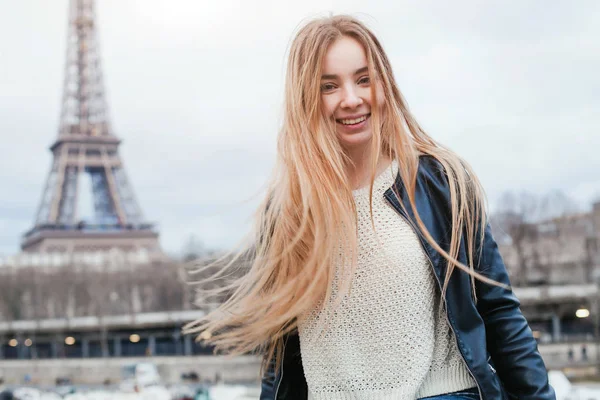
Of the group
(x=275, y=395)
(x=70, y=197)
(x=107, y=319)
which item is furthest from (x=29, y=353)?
(x=275, y=395)

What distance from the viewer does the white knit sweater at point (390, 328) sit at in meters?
1.84

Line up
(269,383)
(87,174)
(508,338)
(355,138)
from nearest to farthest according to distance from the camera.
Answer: (508,338) < (355,138) < (269,383) < (87,174)

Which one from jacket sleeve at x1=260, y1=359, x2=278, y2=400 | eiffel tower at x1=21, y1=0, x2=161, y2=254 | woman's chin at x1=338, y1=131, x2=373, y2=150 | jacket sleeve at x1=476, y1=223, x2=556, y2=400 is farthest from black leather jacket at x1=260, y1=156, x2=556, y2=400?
eiffel tower at x1=21, y1=0, x2=161, y2=254

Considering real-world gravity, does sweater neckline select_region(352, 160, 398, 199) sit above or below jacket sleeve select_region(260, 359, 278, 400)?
above

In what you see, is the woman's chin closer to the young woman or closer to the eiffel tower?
the young woman

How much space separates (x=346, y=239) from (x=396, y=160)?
0.73 feet

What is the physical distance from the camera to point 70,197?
5241 centimetres

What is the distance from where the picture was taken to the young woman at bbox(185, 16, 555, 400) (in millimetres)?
1809

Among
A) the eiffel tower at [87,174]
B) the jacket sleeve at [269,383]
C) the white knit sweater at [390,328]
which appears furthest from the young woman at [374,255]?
the eiffel tower at [87,174]

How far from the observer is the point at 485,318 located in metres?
1.85

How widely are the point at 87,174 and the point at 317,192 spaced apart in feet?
170

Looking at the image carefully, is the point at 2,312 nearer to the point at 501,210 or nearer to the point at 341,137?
the point at 501,210

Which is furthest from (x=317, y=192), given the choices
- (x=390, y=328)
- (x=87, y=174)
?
(x=87, y=174)

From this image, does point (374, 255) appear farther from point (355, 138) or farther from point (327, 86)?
point (327, 86)
